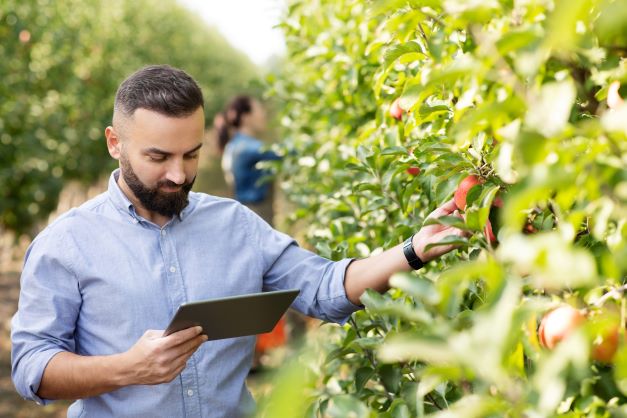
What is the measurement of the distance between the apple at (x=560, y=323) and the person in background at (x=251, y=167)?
4.35 m

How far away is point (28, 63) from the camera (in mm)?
7188

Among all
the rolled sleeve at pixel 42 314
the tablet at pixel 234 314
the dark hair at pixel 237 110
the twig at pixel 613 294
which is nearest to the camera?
the twig at pixel 613 294

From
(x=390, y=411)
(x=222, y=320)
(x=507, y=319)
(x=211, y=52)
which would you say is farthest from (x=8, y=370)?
(x=211, y=52)

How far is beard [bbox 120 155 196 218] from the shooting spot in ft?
6.28

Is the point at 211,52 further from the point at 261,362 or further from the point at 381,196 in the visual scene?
the point at 381,196

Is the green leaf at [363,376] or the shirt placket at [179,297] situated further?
the shirt placket at [179,297]

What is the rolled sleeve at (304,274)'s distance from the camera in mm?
1861

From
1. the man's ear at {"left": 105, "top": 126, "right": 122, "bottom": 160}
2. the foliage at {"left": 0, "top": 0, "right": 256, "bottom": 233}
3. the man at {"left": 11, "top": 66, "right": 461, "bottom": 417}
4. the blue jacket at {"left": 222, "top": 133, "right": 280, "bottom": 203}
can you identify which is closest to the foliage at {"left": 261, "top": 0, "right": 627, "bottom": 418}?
the man at {"left": 11, "top": 66, "right": 461, "bottom": 417}

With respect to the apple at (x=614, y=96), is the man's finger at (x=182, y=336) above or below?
below

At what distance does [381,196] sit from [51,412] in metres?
3.61

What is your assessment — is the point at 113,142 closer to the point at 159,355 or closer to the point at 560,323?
the point at 159,355

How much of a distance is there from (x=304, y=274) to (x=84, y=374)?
0.62 metres

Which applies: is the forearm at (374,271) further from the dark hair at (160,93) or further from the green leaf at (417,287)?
the green leaf at (417,287)

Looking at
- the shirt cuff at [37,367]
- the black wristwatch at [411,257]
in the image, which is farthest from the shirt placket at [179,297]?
the black wristwatch at [411,257]
